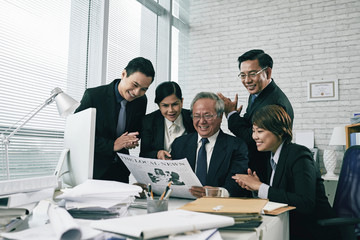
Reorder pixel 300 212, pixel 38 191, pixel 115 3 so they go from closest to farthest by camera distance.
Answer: pixel 38 191 < pixel 300 212 < pixel 115 3

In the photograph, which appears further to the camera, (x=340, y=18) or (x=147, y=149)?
(x=340, y=18)

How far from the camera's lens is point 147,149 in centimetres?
200

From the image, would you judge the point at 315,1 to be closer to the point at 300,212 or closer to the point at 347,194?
the point at 347,194

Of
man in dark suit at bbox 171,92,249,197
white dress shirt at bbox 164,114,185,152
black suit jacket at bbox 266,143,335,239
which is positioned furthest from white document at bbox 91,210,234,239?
white dress shirt at bbox 164,114,185,152

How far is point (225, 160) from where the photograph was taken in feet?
5.60

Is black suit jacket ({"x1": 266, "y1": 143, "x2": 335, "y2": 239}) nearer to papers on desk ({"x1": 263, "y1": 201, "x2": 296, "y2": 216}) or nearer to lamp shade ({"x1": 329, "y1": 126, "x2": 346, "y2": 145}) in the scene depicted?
papers on desk ({"x1": 263, "y1": 201, "x2": 296, "y2": 216})

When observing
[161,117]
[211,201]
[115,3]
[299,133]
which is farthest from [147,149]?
[299,133]

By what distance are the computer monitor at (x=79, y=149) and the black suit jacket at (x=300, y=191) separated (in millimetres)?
817

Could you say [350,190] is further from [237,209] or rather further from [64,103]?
[64,103]

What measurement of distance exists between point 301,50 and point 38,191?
4215 mm

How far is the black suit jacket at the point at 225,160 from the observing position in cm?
166

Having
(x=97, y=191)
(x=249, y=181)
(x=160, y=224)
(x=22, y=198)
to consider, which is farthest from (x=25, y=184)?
(x=249, y=181)

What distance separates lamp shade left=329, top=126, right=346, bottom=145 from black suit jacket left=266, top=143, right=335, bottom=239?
8.22 feet

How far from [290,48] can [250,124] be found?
2.79 m
